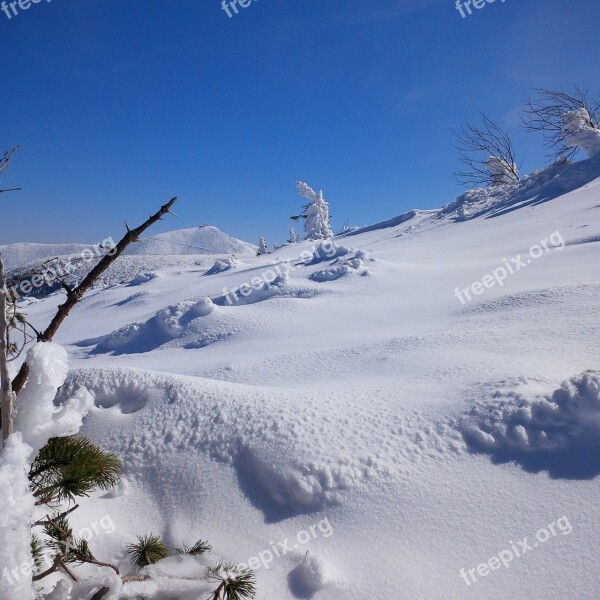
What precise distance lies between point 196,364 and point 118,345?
3.89 metres

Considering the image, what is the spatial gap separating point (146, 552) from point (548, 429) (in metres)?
2.73

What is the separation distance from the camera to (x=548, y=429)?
9.43 ft

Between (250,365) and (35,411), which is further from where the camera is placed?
(250,365)

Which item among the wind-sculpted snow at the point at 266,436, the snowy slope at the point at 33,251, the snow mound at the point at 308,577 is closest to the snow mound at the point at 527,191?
the wind-sculpted snow at the point at 266,436

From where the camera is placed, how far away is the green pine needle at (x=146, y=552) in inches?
85.9

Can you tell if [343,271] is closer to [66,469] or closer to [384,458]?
[384,458]

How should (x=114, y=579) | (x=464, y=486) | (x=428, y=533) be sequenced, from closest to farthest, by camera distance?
1. (x=114, y=579)
2. (x=428, y=533)
3. (x=464, y=486)

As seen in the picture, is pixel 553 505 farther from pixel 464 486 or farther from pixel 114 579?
pixel 114 579

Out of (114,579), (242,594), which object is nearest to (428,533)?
(242,594)

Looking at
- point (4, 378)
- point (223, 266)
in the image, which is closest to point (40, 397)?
point (4, 378)

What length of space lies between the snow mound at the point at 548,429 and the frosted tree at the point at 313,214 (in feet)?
118

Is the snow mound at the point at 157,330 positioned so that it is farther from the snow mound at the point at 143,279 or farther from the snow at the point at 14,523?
the snow mound at the point at 143,279

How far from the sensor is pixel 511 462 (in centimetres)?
276

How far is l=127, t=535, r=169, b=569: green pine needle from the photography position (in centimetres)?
218
